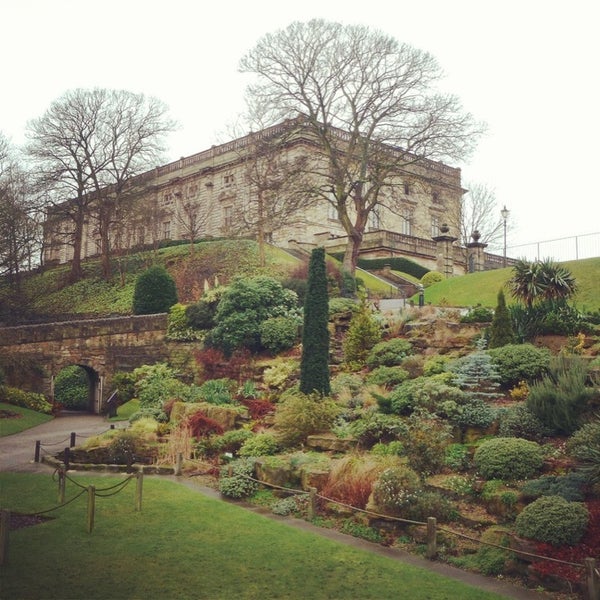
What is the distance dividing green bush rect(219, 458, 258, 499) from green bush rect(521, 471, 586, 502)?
5.95m

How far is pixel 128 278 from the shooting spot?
41.4m

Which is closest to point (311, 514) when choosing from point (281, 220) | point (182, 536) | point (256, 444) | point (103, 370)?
point (182, 536)

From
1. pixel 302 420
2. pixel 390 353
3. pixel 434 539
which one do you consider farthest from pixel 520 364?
pixel 434 539

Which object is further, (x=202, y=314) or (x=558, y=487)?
(x=202, y=314)

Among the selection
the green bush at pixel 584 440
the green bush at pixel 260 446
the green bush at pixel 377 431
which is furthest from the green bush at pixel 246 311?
the green bush at pixel 584 440

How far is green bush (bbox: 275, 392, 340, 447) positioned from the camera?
52.8 feet

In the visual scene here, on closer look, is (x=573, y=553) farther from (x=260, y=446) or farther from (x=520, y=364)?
(x=260, y=446)

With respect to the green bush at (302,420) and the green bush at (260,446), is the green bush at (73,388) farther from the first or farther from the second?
the green bush at (302,420)

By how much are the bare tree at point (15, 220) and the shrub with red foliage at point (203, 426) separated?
2185cm

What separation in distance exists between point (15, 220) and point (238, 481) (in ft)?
95.4

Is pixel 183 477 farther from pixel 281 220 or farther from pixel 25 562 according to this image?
pixel 281 220

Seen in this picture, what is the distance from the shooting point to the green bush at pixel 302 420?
1609 cm

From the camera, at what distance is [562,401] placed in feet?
41.8

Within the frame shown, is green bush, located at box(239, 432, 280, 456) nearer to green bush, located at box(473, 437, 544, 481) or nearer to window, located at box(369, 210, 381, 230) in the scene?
green bush, located at box(473, 437, 544, 481)
